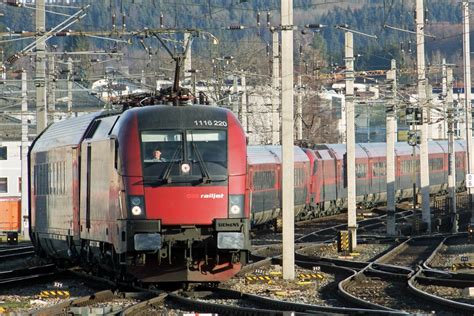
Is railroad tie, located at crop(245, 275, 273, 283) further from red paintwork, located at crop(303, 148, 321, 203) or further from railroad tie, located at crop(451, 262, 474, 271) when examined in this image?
red paintwork, located at crop(303, 148, 321, 203)

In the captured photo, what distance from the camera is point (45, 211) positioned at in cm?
2880

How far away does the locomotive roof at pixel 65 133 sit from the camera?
81.8 ft

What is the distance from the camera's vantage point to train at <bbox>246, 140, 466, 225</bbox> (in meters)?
42.0

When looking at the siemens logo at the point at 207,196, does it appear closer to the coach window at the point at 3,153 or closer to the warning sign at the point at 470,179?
the warning sign at the point at 470,179

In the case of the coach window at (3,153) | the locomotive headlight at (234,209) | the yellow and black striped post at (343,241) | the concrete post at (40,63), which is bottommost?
the yellow and black striped post at (343,241)

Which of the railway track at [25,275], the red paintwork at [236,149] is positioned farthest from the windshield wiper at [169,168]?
the railway track at [25,275]

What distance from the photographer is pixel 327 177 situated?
52750 millimetres

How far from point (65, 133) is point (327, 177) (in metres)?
27.1

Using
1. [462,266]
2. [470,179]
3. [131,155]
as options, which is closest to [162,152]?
[131,155]

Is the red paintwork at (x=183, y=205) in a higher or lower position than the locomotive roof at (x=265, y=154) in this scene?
lower

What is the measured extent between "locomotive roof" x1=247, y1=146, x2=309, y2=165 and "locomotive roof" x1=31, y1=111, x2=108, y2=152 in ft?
34.9

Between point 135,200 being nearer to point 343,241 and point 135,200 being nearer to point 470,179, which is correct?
point 343,241

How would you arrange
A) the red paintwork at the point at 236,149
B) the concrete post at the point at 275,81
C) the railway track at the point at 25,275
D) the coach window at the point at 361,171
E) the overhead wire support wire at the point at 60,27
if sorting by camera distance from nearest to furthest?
the red paintwork at the point at 236,149, the railway track at the point at 25,275, the overhead wire support wire at the point at 60,27, the concrete post at the point at 275,81, the coach window at the point at 361,171

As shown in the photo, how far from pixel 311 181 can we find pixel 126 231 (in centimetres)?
2998
